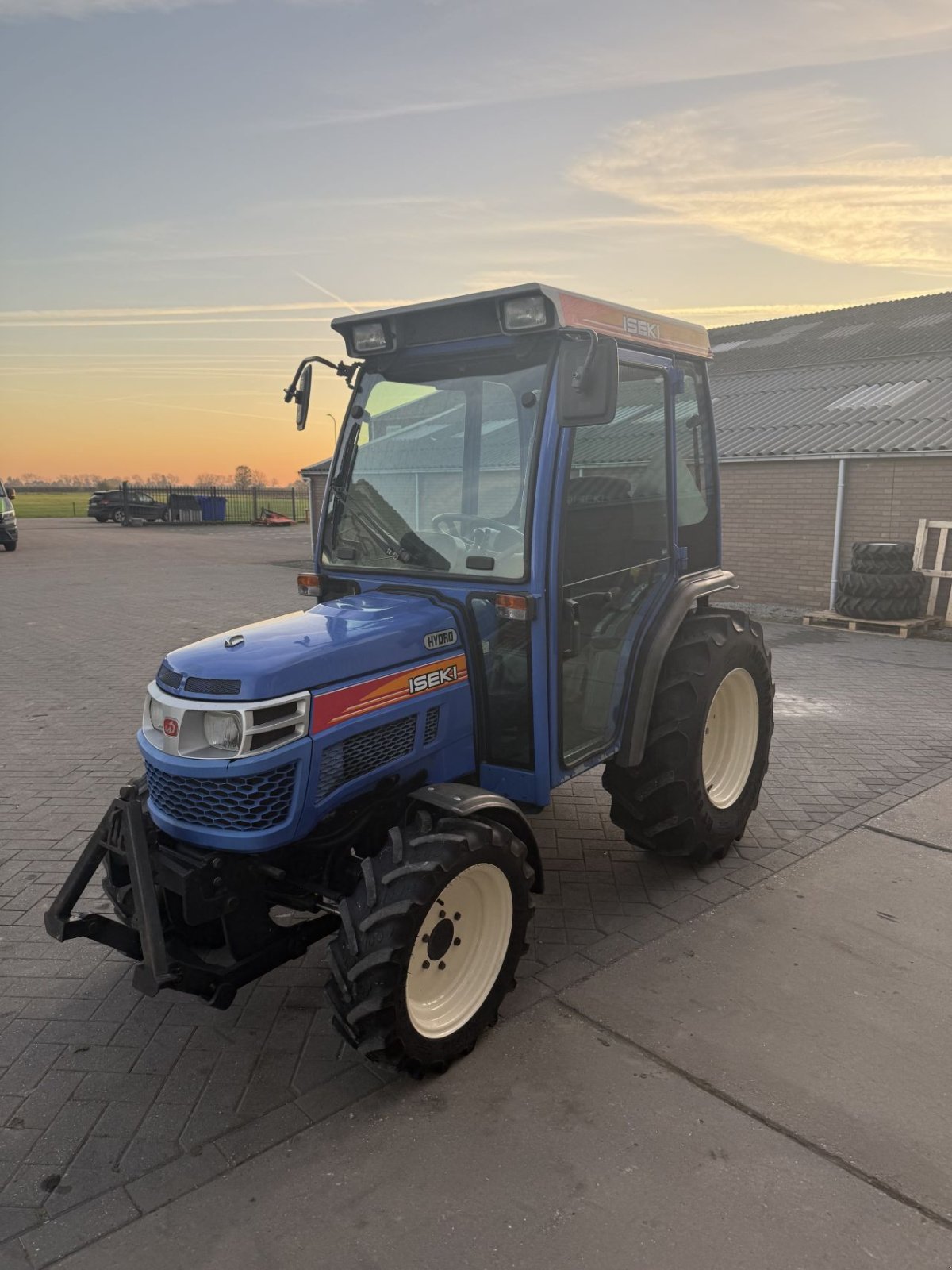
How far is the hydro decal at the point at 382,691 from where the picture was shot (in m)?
2.85

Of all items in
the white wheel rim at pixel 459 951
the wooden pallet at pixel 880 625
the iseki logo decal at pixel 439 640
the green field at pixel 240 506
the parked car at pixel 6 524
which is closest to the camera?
the white wheel rim at pixel 459 951

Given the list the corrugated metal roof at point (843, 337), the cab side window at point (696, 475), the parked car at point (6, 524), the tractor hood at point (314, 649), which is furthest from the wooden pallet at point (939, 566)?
the parked car at point (6, 524)

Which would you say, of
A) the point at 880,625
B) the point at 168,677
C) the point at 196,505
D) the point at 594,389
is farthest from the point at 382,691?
the point at 196,505

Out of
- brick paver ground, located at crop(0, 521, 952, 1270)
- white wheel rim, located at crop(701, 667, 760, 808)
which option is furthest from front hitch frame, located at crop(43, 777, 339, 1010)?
white wheel rim, located at crop(701, 667, 760, 808)

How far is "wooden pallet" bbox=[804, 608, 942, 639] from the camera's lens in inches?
426

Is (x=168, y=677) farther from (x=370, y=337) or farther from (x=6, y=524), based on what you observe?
(x=6, y=524)

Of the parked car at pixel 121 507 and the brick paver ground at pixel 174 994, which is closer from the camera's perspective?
the brick paver ground at pixel 174 994

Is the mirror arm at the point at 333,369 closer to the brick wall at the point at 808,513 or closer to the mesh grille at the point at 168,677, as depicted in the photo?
the mesh grille at the point at 168,677

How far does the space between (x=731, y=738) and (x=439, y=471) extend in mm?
2208

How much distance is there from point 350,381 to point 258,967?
7.85 ft

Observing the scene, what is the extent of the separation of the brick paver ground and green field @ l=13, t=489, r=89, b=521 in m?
35.4

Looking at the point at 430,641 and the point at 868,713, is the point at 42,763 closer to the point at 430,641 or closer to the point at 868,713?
the point at 430,641

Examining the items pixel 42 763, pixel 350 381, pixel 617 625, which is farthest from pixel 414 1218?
pixel 42 763

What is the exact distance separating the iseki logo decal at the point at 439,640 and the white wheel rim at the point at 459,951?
0.80 meters
